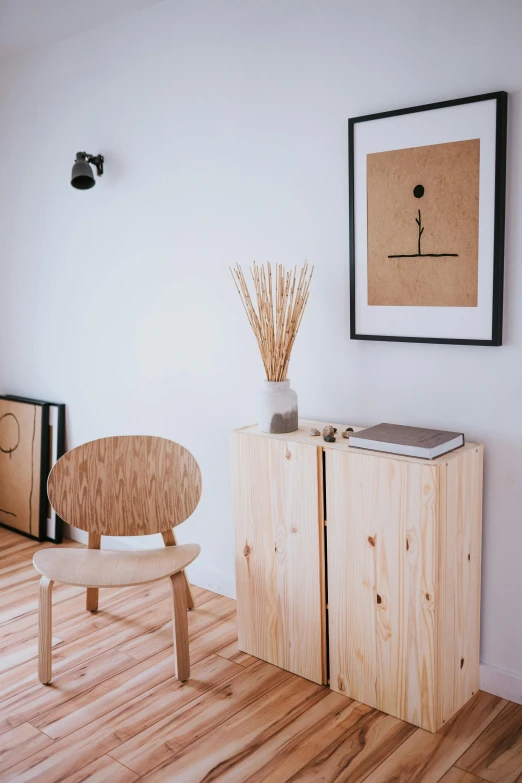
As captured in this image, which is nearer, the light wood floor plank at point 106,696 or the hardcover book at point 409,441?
the hardcover book at point 409,441

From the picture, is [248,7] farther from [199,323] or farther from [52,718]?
[52,718]

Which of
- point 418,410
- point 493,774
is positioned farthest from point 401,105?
point 493,774

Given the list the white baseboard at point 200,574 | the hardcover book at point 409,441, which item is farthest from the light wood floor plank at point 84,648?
the hardcover book at point 409,441

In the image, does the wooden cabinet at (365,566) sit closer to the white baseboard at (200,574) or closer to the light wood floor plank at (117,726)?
the light wood floor plank at (117,726)

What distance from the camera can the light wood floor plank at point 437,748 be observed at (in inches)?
72.8

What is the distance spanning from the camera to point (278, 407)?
7.58 ft

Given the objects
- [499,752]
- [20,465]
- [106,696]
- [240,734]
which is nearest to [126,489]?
[106,696]

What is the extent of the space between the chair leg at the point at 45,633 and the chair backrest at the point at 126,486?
325mm

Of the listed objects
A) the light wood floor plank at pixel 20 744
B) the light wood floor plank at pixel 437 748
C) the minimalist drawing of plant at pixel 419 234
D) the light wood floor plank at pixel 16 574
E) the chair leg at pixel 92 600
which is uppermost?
the minimalist drawing of plant at pixel 419 234

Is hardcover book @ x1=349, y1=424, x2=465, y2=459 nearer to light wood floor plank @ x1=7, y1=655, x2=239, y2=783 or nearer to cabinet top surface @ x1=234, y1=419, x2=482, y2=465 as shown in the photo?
cabinet top surface @ x1=234, y1=419, x2=482, y2=465

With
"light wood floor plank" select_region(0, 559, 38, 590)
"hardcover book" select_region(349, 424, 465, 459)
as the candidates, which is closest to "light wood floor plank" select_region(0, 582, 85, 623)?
"light wood floor plank" select_region(0, 559, 38, 590)

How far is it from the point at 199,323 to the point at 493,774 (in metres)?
1.78

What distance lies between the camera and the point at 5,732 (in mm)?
2076

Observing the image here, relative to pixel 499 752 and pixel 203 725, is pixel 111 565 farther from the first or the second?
pixel 499 752
